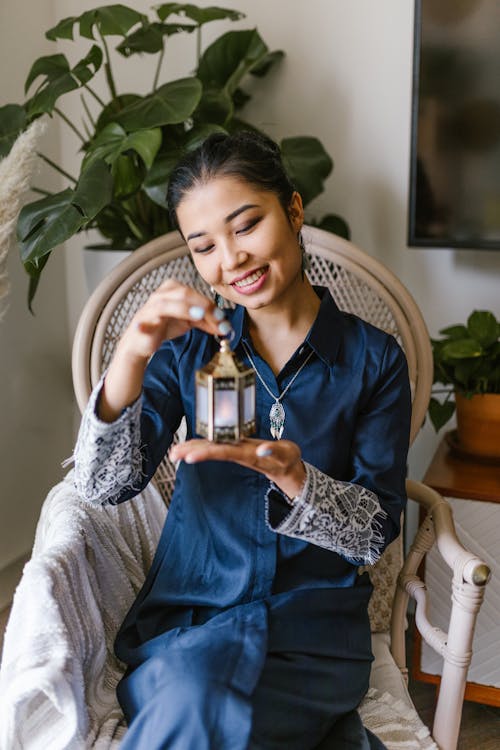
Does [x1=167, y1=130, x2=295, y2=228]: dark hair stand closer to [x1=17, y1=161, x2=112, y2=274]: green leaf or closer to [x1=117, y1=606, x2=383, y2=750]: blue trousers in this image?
[x1=17, y1=161, x2=112, y2=274]: green leaf

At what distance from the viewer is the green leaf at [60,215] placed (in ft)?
4.29

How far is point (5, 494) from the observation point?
2.05 meters

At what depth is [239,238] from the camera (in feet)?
3.46

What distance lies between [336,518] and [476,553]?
0.68 m

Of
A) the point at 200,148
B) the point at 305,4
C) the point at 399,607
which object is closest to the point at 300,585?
the point at 399,607

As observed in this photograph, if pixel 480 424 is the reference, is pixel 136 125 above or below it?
above

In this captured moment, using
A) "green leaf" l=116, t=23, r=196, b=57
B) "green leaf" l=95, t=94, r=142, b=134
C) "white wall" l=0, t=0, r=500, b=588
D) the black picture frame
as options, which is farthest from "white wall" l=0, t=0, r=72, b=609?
the black picture frame

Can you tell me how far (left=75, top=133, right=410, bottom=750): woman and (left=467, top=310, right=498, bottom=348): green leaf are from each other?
46 cm

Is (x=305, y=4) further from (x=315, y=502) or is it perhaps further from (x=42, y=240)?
(x=315, y=502)

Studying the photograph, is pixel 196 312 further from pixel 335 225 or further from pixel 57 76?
pixel 335 225

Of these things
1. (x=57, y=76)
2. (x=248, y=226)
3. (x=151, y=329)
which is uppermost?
(x=57, y=76)

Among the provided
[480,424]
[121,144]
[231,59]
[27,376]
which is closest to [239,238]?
[121,144]

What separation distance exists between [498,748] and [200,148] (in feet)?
4.28

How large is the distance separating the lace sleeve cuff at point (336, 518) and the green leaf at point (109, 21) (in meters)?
0.92
